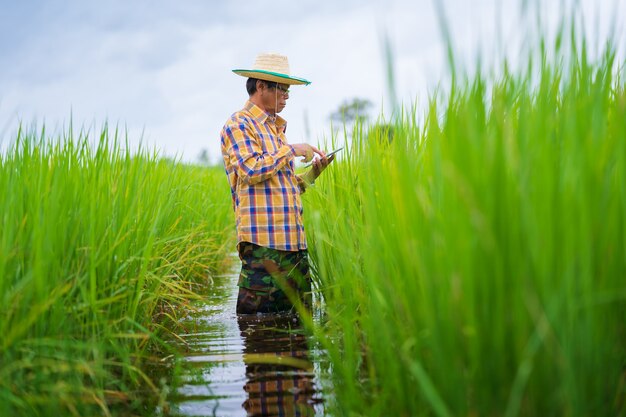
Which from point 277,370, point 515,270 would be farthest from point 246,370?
point 515,270

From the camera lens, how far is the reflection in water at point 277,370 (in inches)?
106

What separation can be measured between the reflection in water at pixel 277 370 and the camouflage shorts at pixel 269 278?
15cm

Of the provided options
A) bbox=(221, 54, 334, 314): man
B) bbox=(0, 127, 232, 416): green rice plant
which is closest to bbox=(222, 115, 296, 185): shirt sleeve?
bbox=(221, 54, 334, 314): man

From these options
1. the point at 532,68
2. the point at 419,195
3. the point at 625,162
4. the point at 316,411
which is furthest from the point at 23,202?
the point at 625,162

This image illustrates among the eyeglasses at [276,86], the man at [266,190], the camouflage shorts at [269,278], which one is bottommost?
the camouflage shorts at [269,278]

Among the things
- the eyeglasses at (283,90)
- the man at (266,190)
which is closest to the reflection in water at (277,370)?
the man at (266,190)

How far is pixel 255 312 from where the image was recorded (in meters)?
4.35

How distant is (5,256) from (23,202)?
1.46ft

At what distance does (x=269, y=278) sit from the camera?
427 centimetres

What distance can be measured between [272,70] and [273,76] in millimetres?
41

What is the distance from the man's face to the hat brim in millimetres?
55

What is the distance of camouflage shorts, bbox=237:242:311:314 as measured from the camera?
4.19 meters

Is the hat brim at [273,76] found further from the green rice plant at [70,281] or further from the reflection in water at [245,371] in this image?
the reflection in water at [245,371]

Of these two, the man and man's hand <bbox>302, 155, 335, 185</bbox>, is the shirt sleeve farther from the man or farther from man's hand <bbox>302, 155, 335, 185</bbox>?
man's hand <bbox>302, 155, 335, 185</bbox>
